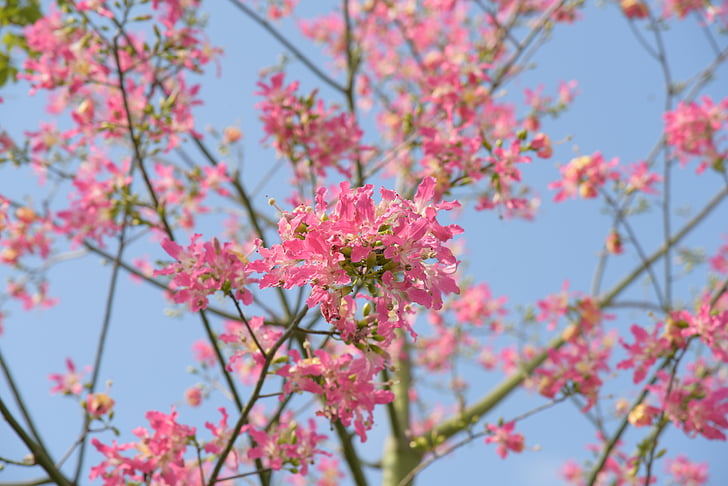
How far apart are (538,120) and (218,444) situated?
12.4 ft

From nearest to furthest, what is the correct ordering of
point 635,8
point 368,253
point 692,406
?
point 368,253 < point 692,406 < point 635,8

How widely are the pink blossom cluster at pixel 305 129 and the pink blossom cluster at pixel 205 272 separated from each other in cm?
146

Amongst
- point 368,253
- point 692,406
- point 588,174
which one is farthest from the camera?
point 588,174


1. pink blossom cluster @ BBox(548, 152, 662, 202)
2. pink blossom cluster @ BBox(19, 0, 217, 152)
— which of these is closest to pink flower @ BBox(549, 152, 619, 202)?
pink blossom cluster @ BBox(548, 152, 662, 202)

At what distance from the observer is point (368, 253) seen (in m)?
1.25

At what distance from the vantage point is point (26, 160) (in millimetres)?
3352

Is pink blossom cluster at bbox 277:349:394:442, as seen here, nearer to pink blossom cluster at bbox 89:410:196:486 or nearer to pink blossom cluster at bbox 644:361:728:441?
pink blossom cluster at bbox 89:410:196:486

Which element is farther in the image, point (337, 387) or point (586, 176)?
point (586, 176)

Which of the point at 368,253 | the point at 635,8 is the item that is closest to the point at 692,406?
the point at 368,253

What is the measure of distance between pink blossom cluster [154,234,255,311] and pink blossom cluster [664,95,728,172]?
328cm

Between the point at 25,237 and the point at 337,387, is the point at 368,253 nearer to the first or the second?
the point at 337,387

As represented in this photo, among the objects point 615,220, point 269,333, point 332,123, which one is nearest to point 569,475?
point 615,220

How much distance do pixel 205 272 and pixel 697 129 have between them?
142 inches

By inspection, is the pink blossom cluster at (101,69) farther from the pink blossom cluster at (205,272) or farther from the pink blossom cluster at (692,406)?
the pink blossom cluster at (692,406)
